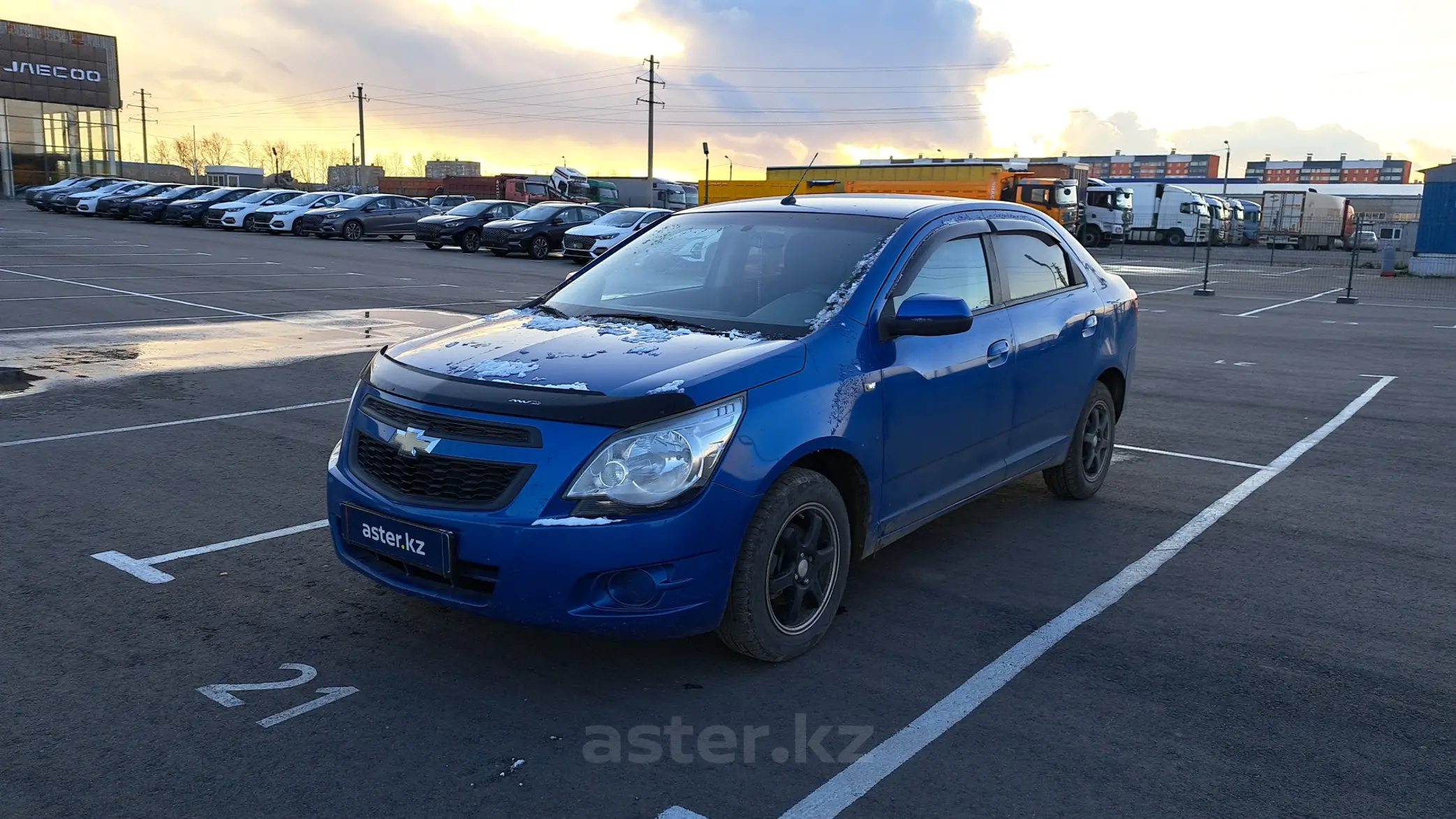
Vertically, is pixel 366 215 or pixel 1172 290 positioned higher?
pixel 366 215

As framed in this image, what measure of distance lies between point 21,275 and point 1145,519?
19.0 meters

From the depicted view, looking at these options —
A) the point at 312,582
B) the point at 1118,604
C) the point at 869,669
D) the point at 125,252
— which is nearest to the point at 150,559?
the point at 312,582

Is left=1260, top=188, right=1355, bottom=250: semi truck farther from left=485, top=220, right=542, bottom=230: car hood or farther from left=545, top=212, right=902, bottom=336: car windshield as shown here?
left=545, top=212, right=902, bottom=336: car windshield

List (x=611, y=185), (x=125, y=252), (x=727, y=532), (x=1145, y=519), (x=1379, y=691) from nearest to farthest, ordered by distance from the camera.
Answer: (x=727, y=532)
(x=1379, y=691)
(x=1145, y=519)
(x=125, y=252)
(x=611, y=185)

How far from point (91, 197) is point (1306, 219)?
5641 cm

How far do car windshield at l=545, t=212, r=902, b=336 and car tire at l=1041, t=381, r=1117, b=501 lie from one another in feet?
6.40

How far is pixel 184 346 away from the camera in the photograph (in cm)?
1130

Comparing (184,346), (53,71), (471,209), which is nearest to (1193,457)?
(184,346)

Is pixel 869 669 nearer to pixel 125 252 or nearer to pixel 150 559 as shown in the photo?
pixel 150 559

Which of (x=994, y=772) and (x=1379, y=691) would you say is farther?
(x=1379, y=691)

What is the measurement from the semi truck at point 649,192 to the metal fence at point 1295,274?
25920 millimetres

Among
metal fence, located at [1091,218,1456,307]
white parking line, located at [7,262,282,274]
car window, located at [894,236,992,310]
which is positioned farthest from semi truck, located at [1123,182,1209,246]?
car window, located at [894,236,992,310]

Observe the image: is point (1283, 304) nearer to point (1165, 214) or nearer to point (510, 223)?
point (510, 223)

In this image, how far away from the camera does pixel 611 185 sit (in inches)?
2340
